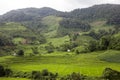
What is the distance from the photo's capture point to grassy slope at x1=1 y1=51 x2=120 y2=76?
113m

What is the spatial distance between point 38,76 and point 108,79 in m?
28.0

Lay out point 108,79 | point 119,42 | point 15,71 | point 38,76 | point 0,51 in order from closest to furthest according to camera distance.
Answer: point 108,79 → point 38,76 → point 15,71 → point 119,42 → point 0,51

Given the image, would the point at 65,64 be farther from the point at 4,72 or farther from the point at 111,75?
the point at 111,75

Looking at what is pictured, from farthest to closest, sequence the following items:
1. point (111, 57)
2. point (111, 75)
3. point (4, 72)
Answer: point (111, 57) < point (4, 72) < point (111, 75)

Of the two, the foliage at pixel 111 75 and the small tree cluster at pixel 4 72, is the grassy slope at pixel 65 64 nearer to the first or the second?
the foliage at pixel 111 75

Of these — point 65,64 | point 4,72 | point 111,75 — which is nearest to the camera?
point 111,75

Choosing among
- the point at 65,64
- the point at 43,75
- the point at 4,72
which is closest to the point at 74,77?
the point at 43,75

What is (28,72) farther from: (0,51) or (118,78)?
(0,51)

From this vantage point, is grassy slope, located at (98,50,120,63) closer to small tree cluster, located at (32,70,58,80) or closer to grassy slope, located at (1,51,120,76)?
grassy slope, located at (1,51,120,76)

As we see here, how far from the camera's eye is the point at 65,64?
12850 cm

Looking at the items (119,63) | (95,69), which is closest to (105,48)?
(119,63)

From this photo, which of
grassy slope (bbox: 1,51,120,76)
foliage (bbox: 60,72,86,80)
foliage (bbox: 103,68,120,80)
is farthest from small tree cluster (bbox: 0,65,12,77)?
foliage (bbox: 103,68,120,80)

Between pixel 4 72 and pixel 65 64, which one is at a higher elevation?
pixel 65 64

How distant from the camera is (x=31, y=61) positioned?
141875 millimetres
